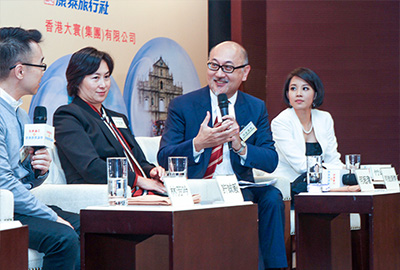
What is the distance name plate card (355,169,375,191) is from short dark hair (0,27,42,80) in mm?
1688

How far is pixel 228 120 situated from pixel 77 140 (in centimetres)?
76

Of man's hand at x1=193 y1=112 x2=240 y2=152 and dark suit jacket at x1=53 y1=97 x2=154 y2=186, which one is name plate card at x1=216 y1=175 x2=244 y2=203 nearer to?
man's hand at x1=193 y1=112 x2=240 y2=152

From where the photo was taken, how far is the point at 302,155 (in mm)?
3986

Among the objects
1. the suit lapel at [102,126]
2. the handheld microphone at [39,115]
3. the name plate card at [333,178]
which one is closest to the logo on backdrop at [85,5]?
the suit lapel at [102,126]

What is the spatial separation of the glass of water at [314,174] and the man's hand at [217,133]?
1.36 feet

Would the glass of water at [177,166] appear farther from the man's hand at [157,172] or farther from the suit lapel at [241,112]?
the suit lapel at [241,112]

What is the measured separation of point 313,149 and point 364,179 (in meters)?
0.81

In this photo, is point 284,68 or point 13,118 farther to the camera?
point 284,68

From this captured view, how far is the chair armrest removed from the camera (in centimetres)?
266

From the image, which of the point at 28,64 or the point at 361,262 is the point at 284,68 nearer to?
the point at 361,262

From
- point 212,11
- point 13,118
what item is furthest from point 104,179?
point 212,11

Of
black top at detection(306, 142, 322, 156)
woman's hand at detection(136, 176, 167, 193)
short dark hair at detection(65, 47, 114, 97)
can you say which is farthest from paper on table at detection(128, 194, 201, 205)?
black top at detection(306, 142, 322, 156)

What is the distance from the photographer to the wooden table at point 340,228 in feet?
9.14

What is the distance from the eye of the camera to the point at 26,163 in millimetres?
2500
